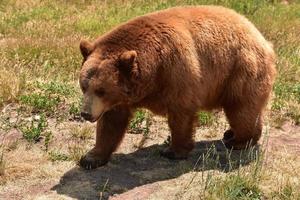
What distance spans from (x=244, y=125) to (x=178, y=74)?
1090mm

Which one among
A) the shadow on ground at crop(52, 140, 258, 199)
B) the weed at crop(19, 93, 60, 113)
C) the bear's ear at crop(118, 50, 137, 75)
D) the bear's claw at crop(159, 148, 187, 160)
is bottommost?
the shadow on ground at crop(52, 140, 258, 199)

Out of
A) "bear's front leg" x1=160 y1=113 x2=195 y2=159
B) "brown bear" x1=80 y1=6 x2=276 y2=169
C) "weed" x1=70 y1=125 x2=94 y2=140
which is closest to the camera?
"brown bear" x1=80 y1=6 x2=276 y2=169

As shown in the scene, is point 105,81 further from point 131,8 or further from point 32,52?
point 131,8

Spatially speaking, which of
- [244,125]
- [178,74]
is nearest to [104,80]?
[178,74]

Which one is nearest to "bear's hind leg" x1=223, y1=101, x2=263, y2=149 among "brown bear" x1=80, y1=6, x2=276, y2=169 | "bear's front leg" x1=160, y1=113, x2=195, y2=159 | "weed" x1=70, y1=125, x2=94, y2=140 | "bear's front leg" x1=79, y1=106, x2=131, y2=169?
"brown bear" x1=80, y1=6, x2=276, y2=169

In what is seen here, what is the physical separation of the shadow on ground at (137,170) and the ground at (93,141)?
1 centimetres

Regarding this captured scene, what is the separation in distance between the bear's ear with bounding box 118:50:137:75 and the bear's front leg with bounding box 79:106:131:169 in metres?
0.58

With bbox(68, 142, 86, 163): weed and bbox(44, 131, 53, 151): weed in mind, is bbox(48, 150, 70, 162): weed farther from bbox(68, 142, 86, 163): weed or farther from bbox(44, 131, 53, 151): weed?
bbox(44, 131, 53, 151): weed

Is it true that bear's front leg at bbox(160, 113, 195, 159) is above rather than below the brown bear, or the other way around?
below

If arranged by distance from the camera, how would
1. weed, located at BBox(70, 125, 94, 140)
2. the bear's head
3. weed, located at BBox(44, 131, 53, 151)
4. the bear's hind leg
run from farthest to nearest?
weed, located at BBox(70, 125, 94, 140) → weed, located at BBox(44, 131, 53, 151) → the bear's hind leg → the bear's head

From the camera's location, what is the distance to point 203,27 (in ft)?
20.6

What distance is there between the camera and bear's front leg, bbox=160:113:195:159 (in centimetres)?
607

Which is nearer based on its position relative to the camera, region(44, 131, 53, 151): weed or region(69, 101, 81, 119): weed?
region(44, 131, 53, 151): weed

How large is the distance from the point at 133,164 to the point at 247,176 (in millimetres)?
1318
